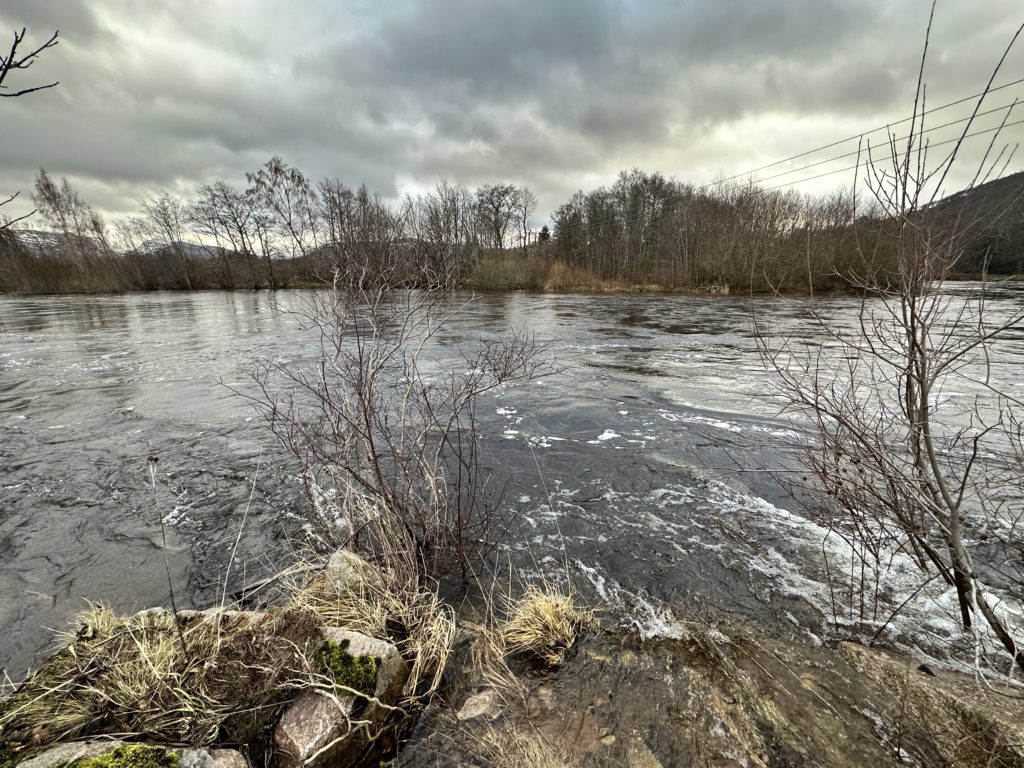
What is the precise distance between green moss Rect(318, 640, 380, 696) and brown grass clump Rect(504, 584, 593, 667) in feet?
2.90

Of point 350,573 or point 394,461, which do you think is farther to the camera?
point 394,461

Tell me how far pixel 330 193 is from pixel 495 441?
12.3 ft

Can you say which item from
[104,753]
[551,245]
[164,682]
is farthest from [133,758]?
[551,245]

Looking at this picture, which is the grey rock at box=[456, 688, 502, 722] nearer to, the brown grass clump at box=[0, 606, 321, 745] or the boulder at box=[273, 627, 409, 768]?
the boulder at box=[273, 627, 409, 768]

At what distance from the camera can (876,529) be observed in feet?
13.0

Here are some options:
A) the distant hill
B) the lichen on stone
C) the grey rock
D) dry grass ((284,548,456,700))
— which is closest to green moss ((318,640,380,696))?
dry grass ((284,548,456,700))

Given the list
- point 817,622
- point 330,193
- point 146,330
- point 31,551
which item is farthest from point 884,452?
point 146,330

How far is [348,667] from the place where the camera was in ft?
7.45

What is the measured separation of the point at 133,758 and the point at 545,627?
6.80ft

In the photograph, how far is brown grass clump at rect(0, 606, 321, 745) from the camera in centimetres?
193

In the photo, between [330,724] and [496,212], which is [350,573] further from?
[496,212]

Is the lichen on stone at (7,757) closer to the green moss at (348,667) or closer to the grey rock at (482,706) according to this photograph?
the green moss at (348,667)

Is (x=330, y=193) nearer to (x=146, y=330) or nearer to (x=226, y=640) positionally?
(x=226, y=640)

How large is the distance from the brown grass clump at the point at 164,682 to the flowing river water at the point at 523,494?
1049 mm
